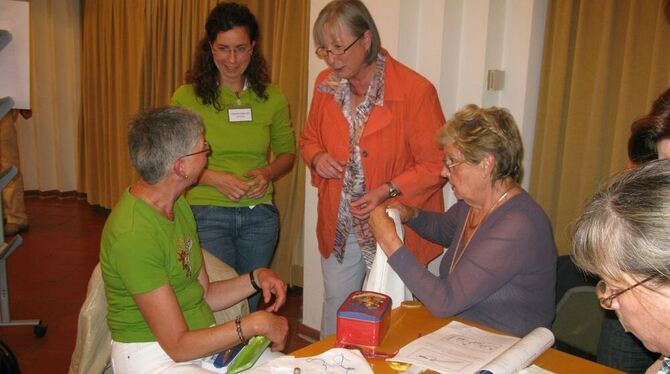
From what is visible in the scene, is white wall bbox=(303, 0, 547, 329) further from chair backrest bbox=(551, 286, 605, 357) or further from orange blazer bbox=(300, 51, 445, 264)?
chair backrest bbox=(551, 286, 605, 357)

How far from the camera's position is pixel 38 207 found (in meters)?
6.84

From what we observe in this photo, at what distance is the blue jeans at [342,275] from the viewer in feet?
7.84

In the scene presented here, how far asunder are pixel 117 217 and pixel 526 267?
1.25 meters

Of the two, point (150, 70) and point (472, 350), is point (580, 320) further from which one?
point (150, 70)

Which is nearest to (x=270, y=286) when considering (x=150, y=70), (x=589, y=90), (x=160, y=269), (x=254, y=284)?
(x=254, y=284)

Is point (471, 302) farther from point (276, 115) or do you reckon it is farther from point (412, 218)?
point (276, 115)

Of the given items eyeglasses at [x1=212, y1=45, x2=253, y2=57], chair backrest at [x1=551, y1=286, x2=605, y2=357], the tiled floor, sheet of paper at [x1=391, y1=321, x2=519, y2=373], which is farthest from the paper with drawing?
the tiled floor

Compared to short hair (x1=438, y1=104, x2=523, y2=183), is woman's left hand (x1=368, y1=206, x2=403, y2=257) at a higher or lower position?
lower

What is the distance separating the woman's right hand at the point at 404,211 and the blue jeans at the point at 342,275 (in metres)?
0.26

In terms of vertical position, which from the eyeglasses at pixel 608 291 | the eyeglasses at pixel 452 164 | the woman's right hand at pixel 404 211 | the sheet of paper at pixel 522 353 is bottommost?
the sheet of paper at pixel 522 353

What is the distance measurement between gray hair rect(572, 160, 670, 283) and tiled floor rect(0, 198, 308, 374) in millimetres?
2724

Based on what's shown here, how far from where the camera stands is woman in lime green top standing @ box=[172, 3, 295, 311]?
2467 millimetres

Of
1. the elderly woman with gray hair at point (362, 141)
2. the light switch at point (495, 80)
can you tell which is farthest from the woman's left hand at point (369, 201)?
the light switch at point (495, 80)

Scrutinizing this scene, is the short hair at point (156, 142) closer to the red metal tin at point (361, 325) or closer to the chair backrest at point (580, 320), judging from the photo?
the red metal tin at point (361, 325)
